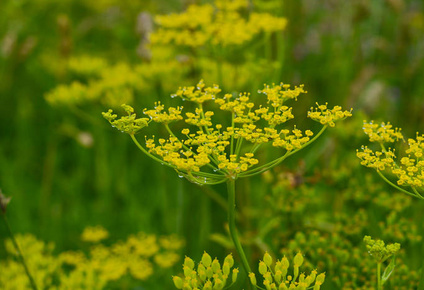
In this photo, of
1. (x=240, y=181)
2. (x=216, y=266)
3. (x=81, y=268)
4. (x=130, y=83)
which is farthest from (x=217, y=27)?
(x=216, y=266)

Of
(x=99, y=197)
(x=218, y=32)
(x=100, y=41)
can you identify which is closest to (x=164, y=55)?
(x=218, y=32)

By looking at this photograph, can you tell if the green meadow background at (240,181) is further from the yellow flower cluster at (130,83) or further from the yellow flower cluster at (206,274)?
the yellow flower cluster at (206,274)

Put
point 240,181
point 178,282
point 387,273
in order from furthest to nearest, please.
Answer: point 240,181
point 387,273
point 178,282

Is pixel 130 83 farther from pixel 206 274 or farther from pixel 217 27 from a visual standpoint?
pixel 206 274

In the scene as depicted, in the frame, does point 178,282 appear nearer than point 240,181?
Yes

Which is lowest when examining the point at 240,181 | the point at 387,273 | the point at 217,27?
the point at 240,181

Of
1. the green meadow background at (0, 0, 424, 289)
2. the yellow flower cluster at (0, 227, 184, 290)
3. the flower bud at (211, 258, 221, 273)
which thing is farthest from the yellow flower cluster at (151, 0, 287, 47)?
the flower bud at (211, 258, 221, 273)

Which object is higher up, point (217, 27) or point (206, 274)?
point (217, 27)

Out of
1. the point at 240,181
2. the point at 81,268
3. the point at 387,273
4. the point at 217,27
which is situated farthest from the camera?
the point at 240,181

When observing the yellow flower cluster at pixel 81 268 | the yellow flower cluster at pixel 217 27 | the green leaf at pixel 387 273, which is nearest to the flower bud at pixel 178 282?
the green leaf at pixel 387 273

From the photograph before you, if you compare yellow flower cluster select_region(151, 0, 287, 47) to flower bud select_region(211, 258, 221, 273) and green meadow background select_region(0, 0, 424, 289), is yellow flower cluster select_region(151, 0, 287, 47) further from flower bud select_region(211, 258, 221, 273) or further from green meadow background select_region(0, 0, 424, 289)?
flower bud select_region(211, 258, 221, 273)
